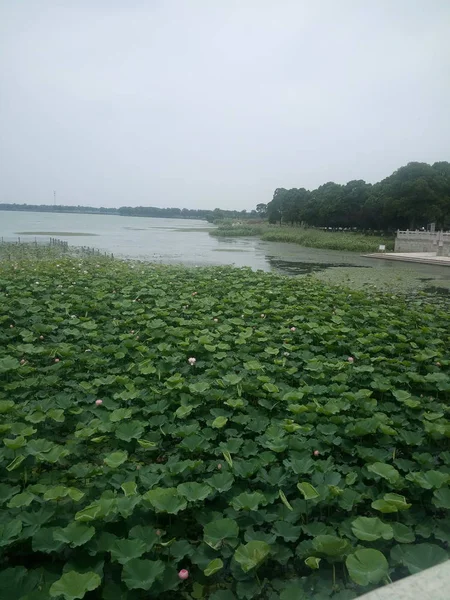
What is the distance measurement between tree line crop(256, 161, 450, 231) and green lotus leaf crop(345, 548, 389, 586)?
95.9ft

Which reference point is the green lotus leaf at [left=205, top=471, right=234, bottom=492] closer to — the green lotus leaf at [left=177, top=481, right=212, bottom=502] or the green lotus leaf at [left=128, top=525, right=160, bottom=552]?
the green lotus leaf at [left=177, top=481, right=212, bottom=502]

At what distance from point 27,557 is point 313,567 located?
3.39 ft

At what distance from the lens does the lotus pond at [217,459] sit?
1.56m

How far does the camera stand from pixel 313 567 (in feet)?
4.94

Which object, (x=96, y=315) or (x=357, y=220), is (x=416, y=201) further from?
(x=96, y=315)

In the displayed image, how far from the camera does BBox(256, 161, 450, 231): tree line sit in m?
28.1

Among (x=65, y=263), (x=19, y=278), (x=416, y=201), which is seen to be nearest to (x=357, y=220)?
(x=416, y=201)

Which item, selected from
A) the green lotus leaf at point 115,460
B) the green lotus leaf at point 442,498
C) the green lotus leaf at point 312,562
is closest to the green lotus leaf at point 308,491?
the green lotus leaf at point 312,562

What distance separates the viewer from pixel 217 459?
2266mm

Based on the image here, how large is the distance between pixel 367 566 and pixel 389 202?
3041 cm

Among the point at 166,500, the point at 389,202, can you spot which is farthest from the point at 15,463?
the point at 389,202

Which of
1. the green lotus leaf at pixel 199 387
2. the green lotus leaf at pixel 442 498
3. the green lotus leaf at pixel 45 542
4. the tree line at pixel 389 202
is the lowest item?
the green lotus leaf at pixel 45 542

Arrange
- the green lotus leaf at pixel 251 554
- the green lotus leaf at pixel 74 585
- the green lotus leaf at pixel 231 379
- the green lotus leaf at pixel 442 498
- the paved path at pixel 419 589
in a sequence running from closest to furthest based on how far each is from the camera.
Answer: the paved path at pixel 419 589, the green lotus leaf at pixel 74 585, the green lotus leaf at pixel 251 554, the green lotus leaf at pixel 442 498, the green lotus leaf at pixel 231 379

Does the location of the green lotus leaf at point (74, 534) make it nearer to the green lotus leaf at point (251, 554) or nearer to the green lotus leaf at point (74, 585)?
the green lotus leaf at point (74, 585)
